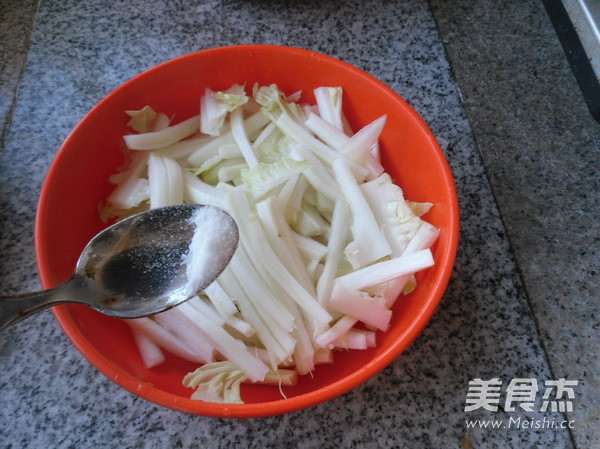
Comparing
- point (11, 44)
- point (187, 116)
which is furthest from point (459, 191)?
point (11, 44)

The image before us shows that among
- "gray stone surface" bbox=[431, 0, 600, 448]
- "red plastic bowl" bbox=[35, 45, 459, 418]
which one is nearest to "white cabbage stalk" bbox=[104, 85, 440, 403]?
"red plastic bowl" bbox=[35, 45, 459, 418]

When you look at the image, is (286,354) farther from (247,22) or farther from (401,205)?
(247,22)

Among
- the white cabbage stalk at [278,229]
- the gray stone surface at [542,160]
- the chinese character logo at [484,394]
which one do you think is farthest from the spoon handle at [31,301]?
the gray stone surface at [542,160]

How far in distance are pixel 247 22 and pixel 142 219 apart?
616 mm

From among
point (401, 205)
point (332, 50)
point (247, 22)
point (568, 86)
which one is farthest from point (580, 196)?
point (247, 22)

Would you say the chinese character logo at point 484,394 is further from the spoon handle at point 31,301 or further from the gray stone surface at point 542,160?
the spoon handle at point 31,301

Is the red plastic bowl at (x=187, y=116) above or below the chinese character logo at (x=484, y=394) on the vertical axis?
above

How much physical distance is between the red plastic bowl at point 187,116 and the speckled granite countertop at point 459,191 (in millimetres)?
105

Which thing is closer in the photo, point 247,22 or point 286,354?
point 286,354

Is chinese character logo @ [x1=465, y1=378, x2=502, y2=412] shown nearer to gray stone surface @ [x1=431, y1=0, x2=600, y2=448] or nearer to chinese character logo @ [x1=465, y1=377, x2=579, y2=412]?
chinese character logo @ [x1=465, y1=377, x2=579, y2=412]

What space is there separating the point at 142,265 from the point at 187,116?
0.36 m

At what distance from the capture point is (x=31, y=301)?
0.61 metres

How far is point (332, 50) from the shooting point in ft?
3.64

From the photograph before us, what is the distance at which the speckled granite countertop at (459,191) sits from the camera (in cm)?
78
